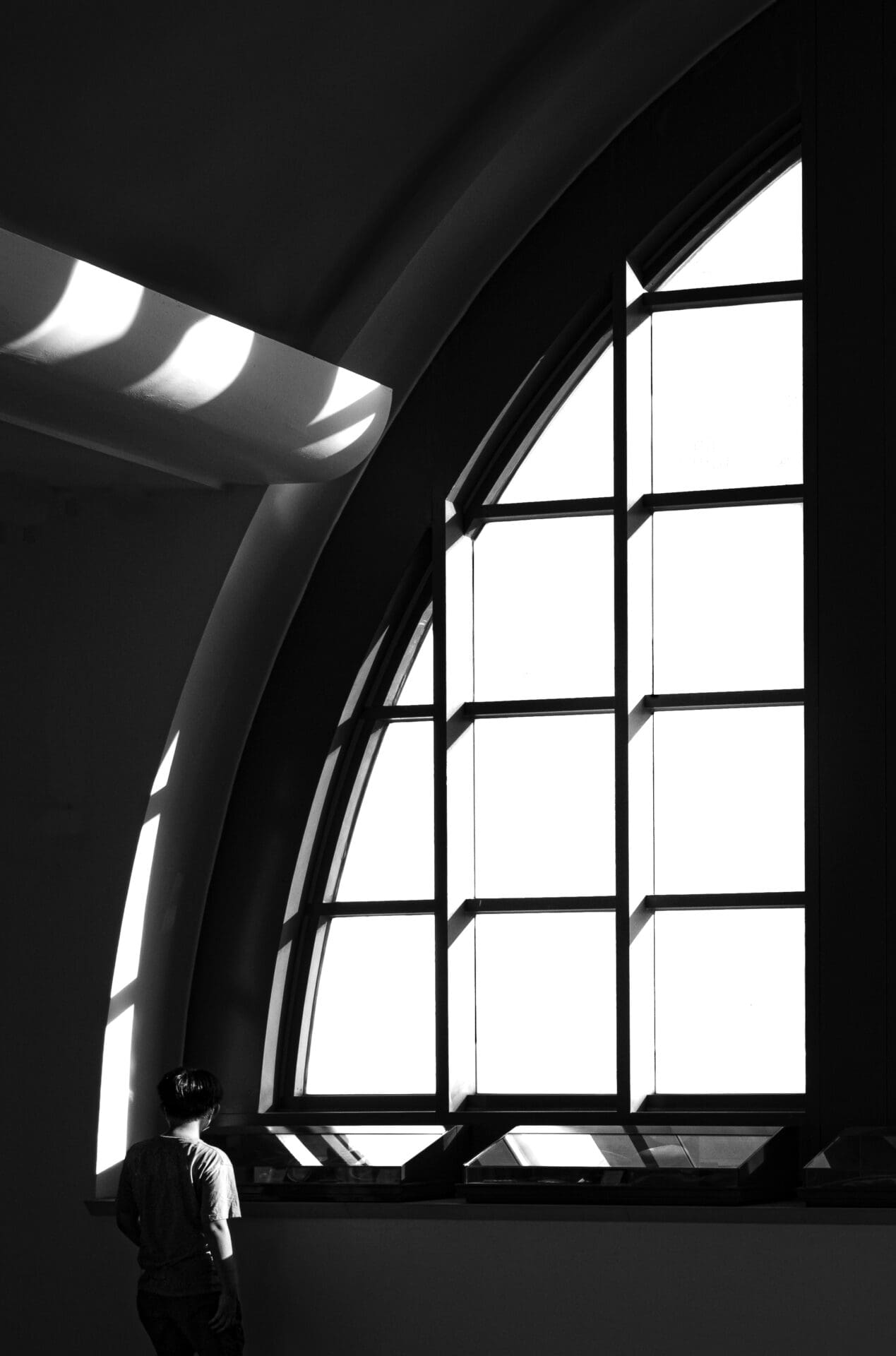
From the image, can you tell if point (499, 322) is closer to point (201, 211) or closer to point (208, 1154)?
point (201, 211)

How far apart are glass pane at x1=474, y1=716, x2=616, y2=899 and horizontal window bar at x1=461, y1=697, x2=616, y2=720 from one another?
0.07 metres

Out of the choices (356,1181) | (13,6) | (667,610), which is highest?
(13,6)

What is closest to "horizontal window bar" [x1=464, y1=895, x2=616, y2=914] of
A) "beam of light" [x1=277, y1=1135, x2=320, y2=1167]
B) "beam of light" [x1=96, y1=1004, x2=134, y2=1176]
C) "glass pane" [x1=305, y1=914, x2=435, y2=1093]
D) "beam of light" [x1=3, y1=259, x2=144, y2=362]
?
"glass pane" [x1=305, y1=914, x2=435, y2=1093]

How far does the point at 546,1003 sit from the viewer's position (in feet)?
32.7

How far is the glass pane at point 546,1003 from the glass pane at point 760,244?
3.73 meters

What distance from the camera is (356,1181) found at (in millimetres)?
8789

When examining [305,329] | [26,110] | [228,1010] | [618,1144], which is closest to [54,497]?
[305,329]

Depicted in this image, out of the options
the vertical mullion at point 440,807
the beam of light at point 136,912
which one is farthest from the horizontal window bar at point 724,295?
the beam of light at point 136,912

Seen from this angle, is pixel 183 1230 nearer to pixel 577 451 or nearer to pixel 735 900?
pixel 735 900

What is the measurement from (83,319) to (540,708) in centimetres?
387

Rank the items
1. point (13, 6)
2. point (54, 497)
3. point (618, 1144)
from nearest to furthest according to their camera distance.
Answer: point (13, 6) → point (618, 1144) → point (54, 497)

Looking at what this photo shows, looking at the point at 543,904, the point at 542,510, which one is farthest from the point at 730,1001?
the point at 542,510

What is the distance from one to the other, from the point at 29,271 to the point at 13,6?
1.43 meters

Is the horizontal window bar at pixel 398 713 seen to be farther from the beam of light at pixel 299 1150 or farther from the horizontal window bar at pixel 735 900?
the beam of light at pixel 299 1150
